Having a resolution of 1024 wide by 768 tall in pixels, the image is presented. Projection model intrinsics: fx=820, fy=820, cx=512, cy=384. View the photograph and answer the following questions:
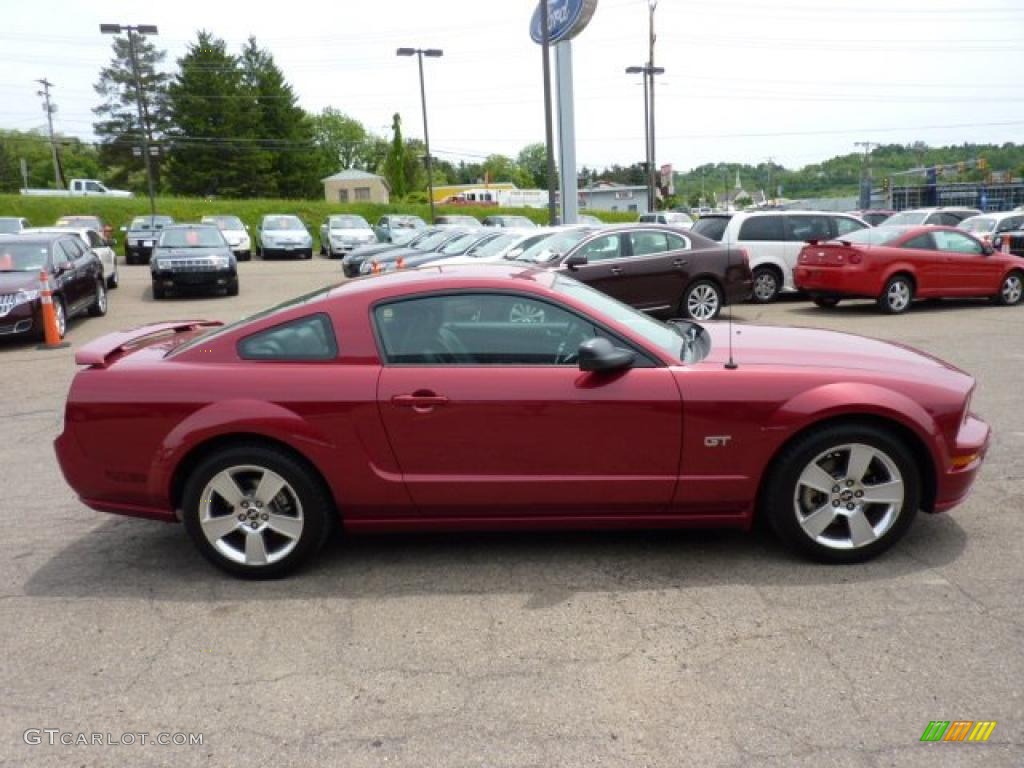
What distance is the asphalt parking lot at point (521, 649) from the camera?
276 cm

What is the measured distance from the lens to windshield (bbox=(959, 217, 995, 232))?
21312 mm

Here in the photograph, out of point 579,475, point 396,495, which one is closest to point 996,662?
point 579,475

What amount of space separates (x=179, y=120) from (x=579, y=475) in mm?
67133

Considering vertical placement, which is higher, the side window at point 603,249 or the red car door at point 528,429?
the side window at point 603,249

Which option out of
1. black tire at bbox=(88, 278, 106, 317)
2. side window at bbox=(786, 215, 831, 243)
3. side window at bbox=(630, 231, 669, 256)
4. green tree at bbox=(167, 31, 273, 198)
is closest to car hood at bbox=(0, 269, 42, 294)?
black tire at bbox=(88, 278, 106, 317)

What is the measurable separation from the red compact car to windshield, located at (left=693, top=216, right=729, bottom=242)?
67.5 inches

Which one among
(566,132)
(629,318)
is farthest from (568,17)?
(629,318)

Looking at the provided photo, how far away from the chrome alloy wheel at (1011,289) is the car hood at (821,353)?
1113cm

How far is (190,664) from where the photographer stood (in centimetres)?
331

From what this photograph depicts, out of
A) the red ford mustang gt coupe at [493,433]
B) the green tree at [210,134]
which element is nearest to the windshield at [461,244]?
the red ford mustang gt coupe at [493,433]

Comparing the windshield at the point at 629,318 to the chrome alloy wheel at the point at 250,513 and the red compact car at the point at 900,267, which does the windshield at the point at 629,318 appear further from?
the red compact car at the point at 900,267

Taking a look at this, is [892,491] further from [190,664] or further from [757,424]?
[190,664]

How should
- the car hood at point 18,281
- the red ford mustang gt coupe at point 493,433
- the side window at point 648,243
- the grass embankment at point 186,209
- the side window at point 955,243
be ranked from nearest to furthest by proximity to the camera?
the red ford mustang gt coupe at point 493,433 < the car hood at point 18,281 < the side window at point 648,243 < the side window at point 955,243 < the grass embankment at point 186,209

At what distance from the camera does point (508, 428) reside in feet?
12.6
